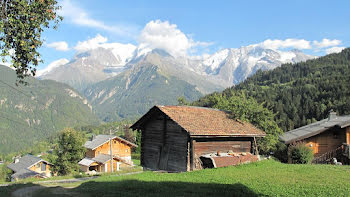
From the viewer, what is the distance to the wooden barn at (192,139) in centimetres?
2504

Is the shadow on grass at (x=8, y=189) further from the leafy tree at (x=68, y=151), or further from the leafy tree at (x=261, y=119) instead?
the leafy tree at (x=68, y=151)

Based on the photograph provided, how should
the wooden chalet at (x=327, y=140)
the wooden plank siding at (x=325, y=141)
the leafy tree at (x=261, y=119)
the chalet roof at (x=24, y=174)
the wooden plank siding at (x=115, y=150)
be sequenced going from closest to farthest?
the wooden chalet at (x=327, y=140) → the wooden plank siding at (x=325, y=141) → the leafy tree at (x=261, y=119) → the chalet roof at (x=24, y=174) → the wooden plank siding at (x=115, y=150)

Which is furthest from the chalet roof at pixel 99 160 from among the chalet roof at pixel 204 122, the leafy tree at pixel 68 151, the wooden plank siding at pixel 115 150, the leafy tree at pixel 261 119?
the leafy tree at pixel 261 119

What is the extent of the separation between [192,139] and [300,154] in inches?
455

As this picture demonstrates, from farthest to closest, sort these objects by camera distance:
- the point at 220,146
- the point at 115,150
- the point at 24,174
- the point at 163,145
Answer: the point at 115,150, the point at 24,174, the point at 163,145, the point at 220,146

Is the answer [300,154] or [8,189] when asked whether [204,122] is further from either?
[8,189]

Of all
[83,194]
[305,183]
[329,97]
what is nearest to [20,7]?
[83,194]

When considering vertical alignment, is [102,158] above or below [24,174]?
above

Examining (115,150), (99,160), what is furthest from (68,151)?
(115,150)

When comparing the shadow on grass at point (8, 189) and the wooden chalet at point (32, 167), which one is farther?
the wooden chalet at point (32, 167)

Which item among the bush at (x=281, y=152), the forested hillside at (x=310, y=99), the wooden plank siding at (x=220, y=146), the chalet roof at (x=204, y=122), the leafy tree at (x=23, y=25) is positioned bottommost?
the bush at (x=281, y=152)

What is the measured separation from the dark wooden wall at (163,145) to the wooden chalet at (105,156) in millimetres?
32778

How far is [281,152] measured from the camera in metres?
32.6

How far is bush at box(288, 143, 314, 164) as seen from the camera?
28109 mm
